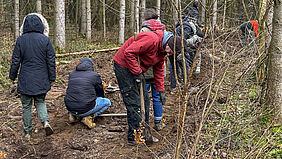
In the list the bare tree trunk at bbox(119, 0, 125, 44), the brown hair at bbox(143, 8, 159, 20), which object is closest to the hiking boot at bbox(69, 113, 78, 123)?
the brown hair at bbox(143, 8, 159, 20)

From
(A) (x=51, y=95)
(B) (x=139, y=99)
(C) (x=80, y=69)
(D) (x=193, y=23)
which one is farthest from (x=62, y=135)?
(D) (x=193, y=23)

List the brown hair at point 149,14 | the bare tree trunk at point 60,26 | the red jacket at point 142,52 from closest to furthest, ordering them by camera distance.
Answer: the red jacket at point 142,52 → the brown hair at point 149,14 → the bare tree trunk at point 60,26

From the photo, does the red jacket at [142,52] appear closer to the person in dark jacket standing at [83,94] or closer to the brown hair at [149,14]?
the brown hair at [149,14]

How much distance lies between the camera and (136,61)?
385cm

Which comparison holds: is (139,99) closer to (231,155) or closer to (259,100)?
(231,155)

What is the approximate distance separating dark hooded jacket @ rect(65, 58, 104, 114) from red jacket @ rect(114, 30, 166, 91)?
2.99 feet

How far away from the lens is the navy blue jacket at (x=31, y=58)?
14.3 ft

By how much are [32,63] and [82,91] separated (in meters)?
0.93

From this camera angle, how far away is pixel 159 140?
4.49 m

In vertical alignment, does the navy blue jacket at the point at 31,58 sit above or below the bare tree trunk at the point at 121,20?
below

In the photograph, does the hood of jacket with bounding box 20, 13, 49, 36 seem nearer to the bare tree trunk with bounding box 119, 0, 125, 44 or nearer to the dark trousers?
the dark trousers

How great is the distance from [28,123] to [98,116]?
4.33 ft

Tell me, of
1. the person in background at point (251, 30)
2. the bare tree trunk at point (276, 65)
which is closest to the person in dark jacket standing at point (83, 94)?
the bare tree trunk at point (276, 65)

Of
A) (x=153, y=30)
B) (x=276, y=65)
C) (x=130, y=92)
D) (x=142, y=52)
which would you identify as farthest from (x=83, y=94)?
(x=276, y=65)
